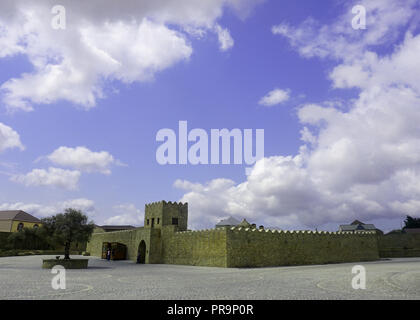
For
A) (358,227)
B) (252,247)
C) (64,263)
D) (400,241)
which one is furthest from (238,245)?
(358,227)

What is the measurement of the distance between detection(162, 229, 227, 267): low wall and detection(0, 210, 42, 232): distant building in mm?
45941

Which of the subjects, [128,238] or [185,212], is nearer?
[185,212]

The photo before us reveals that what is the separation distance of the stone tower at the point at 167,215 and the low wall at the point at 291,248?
376 inches

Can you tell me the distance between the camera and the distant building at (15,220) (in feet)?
203

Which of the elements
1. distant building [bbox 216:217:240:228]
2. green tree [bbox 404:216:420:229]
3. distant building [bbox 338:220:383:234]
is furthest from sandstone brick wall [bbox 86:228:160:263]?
green tree [bbox 404:216:420:229]

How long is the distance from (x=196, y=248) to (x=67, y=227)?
374 inches

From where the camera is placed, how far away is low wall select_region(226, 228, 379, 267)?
22656 mm

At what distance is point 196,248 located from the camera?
25.0 m

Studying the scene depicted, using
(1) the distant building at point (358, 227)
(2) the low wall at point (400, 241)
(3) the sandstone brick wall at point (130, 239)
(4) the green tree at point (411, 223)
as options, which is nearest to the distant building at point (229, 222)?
(3) the sandstone brick wall at point (130, 239)
